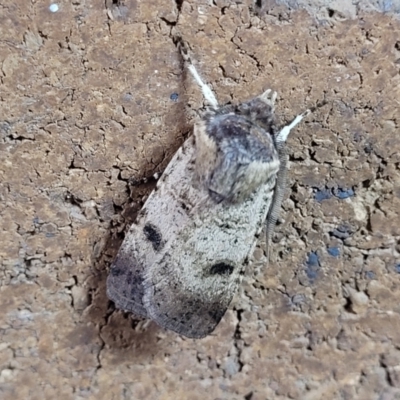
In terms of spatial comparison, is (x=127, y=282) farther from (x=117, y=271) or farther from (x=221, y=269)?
(x=221, y=269)

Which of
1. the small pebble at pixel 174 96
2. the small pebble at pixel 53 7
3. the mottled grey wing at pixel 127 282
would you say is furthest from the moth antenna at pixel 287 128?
the small pebble at pixel 53 7

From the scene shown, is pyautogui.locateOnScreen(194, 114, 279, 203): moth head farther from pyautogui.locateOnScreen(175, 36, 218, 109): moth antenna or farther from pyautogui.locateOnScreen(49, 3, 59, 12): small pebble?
pyautogui.locateOnScreen(49, 3, 59, 12): small pebble

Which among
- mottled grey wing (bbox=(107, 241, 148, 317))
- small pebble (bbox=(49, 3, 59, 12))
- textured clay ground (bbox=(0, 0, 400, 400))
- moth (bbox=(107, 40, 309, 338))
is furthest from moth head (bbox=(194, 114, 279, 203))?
small pebble (bbox=(49, 3, 59, 12))

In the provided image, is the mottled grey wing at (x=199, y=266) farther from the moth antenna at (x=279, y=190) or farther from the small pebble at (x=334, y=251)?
the small pebble at (x=334, y=251)

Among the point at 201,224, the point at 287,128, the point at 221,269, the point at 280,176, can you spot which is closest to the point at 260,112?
the point at 287,128

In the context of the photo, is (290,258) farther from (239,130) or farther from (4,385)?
(4,385)
